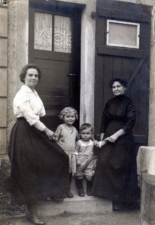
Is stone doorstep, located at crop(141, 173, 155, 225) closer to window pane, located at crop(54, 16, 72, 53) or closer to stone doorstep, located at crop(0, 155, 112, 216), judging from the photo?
stone doorstep, located at crop(0, 155, 112, 216)

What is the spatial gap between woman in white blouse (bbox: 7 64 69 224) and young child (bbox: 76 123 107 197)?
32cm

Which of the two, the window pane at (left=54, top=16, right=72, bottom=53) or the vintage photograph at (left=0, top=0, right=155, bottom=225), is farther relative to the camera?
the window pane at (left=54, top=16, right=72, bottom=53)

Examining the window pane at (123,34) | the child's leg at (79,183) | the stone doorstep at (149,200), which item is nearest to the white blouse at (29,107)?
the child's leg at (79,183)

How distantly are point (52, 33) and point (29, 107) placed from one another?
1788mm

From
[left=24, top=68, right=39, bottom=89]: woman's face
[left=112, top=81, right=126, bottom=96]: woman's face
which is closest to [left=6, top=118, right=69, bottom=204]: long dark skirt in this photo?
[left=24, top=68, right=39, bottom=89]: woman's face

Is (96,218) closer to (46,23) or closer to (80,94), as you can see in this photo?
(80,94)

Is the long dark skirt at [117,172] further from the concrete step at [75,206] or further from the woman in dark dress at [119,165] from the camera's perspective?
the concrete step at [75,206]

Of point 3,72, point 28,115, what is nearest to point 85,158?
point 28,115

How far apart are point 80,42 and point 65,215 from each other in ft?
8.77

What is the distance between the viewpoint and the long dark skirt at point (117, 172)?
4191 millimetres

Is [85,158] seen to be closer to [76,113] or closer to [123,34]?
[76,113]

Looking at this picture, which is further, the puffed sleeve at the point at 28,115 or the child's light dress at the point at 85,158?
the child's light dress at the point at 85,158

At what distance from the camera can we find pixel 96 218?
3.97 metres

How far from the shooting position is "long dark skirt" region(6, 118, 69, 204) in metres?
3.71
